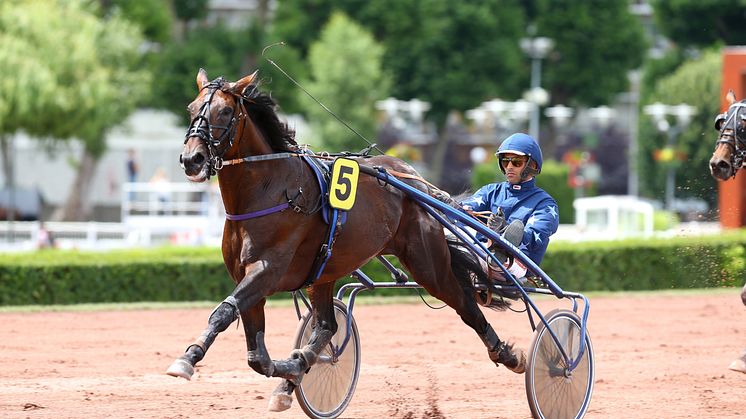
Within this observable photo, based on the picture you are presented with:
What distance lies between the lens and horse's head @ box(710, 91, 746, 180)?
307 inches

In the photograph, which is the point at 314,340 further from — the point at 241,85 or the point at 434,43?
the point at 434,43

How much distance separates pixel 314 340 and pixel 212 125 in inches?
56.4

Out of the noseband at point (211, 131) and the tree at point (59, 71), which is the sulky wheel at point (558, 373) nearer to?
the noseband at point (211, 131)

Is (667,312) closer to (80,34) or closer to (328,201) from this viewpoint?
(328,201)

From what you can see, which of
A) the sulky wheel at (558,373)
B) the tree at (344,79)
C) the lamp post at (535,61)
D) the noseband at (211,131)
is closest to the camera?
the noseband at (211,131)

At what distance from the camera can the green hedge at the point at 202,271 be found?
46.3 ft

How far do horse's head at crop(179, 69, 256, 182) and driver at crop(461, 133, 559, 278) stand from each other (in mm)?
1684

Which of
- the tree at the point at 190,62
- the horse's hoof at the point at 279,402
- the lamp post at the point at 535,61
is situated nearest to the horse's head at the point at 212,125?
the horse's hoof at the point at 279,402

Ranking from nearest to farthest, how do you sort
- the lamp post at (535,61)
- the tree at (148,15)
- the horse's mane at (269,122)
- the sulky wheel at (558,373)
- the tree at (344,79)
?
the horse's mane at (269,122), the sulky wheel at (558,373), the tree at (344,79), the tree at (148,15), the lamp post at (535,61)

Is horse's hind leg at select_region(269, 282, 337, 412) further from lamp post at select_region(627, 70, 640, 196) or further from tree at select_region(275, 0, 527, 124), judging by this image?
lamp post at select_region(627, 70, 640, 196)

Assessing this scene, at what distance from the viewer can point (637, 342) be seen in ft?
Result: 37.0

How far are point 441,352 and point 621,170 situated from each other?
41.8 m

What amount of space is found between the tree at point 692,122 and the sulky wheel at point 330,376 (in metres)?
31.0

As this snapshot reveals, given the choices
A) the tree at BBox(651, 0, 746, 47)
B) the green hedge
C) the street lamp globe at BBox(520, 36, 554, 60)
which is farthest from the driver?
the tree at BBox(651, 0, 746, 47)
